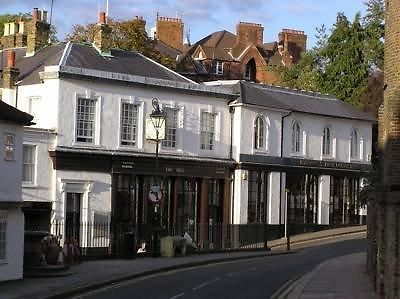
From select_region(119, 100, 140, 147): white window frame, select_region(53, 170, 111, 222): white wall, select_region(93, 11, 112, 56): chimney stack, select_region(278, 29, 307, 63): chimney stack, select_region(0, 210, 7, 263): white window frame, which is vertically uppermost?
select_region(278, 29, 307, 63): chimney stack

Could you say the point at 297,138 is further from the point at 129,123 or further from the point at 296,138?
the point at 129,123

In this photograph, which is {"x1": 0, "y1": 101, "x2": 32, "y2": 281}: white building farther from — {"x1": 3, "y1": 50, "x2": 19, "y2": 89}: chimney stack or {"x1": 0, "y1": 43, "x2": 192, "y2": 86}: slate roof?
{"x1": 3, "y1": 50, "x2": 19, "y2": 89}: chimney stack

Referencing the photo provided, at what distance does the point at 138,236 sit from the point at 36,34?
48.2 ft

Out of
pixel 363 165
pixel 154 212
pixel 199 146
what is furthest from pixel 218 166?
pixel 363 165

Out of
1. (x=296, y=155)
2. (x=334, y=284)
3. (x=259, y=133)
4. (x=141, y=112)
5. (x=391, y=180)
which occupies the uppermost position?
(x=141, y=112)

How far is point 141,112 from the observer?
4528 centimetres

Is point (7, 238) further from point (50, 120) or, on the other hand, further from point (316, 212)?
A: point (316, 212)

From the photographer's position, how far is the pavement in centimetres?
2448

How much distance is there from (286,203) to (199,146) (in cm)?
834

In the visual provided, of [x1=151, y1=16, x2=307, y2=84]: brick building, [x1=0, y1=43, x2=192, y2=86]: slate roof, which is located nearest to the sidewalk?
[x1=0, y1=43, x2=192, y2=86]: slate roof

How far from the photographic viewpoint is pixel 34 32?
1965 inches

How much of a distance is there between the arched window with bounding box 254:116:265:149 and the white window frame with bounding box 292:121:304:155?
3317 millimetres

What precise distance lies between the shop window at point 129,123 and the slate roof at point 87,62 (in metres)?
2.17

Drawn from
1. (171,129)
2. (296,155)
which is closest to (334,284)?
(171,129)
